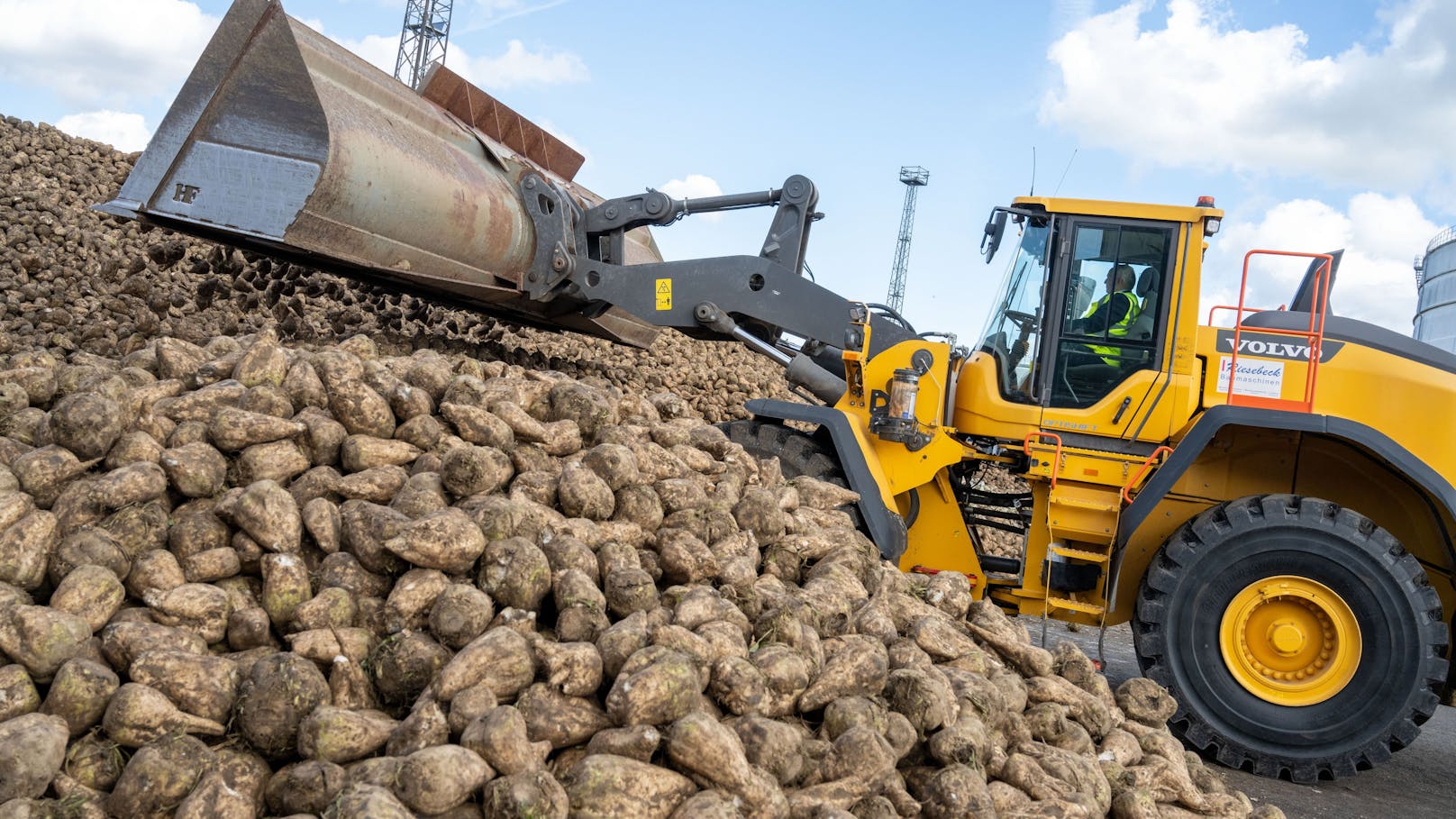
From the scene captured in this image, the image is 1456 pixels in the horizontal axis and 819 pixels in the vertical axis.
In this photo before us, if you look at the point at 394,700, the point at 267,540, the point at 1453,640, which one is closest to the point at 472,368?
the point at 267,540

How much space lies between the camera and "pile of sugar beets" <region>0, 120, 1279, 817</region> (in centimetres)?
268

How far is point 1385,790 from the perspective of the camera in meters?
5.13

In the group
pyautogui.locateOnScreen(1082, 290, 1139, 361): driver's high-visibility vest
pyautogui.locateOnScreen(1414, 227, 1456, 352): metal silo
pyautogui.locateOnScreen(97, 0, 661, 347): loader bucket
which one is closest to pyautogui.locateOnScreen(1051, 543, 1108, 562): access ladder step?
pyautogui.locateOnScreen(1082, 290, 1139, 361): driver's high-visibility vest

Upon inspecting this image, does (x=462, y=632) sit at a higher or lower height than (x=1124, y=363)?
lower

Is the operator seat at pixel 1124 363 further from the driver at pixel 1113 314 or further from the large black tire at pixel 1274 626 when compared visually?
the large black tire at pixel 1274 626

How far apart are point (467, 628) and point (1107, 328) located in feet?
12.8

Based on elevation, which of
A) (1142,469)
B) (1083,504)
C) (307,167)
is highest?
(307,167)

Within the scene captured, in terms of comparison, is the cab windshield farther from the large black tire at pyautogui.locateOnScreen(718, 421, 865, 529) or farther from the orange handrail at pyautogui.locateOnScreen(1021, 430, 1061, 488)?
the large black tire at pyautogui.locateOnScreen(718, 421, 865, 529)

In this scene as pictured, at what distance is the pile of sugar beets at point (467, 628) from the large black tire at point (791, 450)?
1076mm

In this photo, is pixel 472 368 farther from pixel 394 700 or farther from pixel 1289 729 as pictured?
pixel 1289 729

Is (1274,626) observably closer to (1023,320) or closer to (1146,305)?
(1146,305)

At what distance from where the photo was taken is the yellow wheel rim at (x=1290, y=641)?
5.04 meters

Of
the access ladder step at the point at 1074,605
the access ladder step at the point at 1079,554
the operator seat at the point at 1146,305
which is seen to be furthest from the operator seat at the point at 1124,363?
the access ladder step at the point at 1074,605

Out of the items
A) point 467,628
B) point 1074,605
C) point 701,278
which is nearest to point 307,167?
point 701,278
